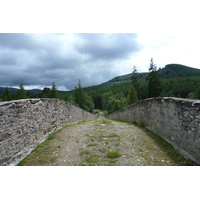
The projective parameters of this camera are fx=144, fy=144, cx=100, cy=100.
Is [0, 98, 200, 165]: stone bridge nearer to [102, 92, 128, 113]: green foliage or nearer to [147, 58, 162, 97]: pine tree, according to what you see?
[102, 92, 128, 113]: green foliage

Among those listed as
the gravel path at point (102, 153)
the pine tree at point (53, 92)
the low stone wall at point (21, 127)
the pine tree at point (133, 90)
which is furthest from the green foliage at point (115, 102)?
the low stone wall at point (21, 127)

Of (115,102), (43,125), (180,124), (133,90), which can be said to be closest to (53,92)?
(115,102)

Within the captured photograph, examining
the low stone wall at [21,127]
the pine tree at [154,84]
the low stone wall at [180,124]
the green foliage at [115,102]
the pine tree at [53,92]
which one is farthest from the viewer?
the pine tree at [53,92]

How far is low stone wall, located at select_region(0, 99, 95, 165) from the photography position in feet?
11.0

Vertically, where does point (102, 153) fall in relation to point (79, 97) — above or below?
below

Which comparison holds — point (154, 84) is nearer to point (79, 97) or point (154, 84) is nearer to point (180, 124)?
point (79, 97)

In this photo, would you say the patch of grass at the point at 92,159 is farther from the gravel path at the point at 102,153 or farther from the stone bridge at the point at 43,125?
the stone bridge at the point at 43,125

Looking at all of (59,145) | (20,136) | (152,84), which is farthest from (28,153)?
(152,84)

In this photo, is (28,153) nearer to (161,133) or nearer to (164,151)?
(164,151)

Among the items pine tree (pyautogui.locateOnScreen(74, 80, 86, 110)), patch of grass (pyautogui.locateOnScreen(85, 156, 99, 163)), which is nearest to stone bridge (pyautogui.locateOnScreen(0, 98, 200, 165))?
patch of grass (pyautogui.locateOnScreen(85, 156, 99, 163))

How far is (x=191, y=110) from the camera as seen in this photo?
3713 millimetres

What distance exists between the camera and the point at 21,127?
13.1ft

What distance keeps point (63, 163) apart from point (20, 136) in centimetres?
143

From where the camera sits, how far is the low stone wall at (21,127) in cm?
335
